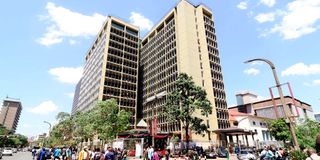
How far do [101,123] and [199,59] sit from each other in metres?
37.1

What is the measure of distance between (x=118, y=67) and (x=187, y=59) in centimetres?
2956

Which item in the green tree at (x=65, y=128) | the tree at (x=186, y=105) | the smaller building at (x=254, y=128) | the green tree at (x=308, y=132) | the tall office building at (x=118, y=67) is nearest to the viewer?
the tree at (x=186, y=105)

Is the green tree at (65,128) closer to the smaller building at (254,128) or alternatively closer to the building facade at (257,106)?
the smaller building at (254,128)

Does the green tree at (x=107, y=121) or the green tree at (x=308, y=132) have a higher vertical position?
the green tree at (x=107, y=121)

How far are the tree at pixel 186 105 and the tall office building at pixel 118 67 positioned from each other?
137ft

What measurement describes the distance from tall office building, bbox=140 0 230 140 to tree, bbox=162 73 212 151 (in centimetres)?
2105

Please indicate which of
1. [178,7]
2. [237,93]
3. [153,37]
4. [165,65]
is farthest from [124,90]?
[237,93]

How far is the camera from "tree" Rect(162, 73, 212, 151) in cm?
3341

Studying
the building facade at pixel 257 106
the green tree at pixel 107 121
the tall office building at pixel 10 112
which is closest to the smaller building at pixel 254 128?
the building facade at pixel 257 106

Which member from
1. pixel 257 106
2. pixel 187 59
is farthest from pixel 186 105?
pixel 257 106

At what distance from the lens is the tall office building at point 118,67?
75.1 meters

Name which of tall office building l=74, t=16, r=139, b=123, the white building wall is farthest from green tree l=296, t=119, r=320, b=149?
tall office building l=74, t=16, r=139, b=123

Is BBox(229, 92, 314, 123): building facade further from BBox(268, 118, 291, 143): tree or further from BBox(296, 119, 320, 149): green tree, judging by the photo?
BBox(296, 119, 320, 149): green tree

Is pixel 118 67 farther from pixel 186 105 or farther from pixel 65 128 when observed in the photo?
pixel 186 105
